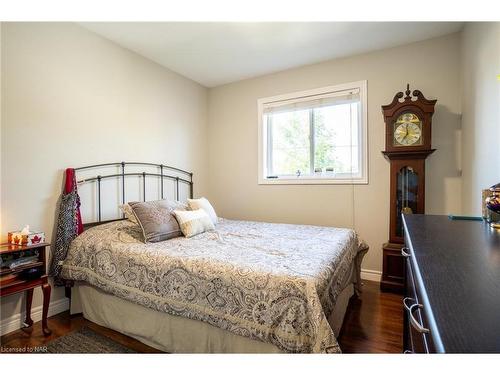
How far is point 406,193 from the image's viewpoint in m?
2.62

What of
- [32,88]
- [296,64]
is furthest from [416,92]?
[32,88]

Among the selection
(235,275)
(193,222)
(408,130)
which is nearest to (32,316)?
(193,222)

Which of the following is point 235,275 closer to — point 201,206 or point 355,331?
point 355,331

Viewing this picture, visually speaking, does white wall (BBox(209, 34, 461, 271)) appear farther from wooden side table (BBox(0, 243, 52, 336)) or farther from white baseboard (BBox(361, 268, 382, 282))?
wooden side table (BBox(0, 243, 52, 336))

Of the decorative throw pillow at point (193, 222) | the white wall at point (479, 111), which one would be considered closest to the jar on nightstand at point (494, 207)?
the white wall at point (479, 111)

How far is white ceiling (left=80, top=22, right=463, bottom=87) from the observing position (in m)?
2.38

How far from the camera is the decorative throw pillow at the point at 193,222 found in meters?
2.27

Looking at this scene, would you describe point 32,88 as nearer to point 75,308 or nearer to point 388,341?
point 75,308

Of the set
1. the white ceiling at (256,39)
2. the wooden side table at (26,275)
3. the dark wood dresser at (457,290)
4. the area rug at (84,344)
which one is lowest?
the area rug at (84,344)

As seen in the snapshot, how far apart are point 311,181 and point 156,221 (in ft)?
6.49

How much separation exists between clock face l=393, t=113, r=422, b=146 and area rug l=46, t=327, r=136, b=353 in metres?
3.02

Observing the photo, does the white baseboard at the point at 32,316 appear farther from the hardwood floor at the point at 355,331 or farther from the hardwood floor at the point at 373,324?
the hardwood floor at the point at 373,324

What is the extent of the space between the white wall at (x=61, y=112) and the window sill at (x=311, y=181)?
4.76 feet
